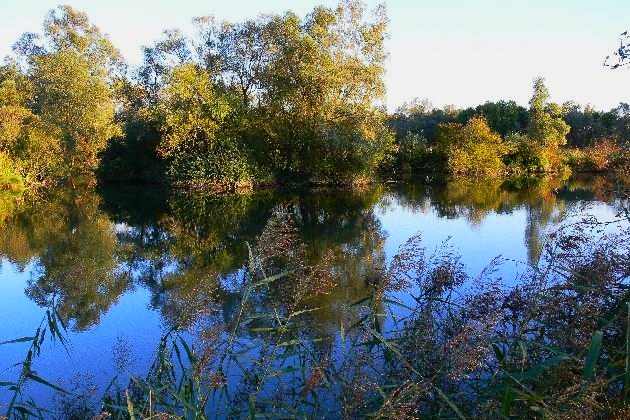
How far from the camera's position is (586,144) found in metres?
41.4

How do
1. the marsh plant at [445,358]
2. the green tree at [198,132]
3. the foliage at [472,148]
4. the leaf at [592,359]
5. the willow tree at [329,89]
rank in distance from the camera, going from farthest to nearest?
the foliage at [472,148]
the green tree at [198,132]
the willow tree at [329,89]
the marsh plant at [445,358]
the leaf at [592,359]

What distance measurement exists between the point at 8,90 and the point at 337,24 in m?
21.3

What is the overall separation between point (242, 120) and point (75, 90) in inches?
355

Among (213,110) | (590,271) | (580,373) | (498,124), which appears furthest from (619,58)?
(498,124)

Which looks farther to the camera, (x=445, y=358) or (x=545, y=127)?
(x=545, y=127)

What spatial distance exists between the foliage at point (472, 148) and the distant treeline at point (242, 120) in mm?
76

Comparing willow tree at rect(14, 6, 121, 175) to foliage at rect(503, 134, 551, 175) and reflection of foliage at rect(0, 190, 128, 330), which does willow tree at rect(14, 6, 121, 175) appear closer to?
reflection of foliage at rect(0, 190, 128, 330)

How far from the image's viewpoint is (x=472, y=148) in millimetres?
33188

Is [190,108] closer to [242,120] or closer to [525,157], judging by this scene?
[242,120]

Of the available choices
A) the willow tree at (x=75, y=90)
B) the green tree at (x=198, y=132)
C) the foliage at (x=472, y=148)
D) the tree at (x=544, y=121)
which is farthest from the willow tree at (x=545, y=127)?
the willow tree at (x=75, y=90)

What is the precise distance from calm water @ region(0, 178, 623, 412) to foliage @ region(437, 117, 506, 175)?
9.14m

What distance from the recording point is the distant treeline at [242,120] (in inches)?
1015

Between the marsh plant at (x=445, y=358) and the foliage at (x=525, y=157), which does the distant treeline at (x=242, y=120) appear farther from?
the marsh plant at (x=445, y=358)

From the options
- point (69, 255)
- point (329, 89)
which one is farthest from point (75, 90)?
point (69, 255)
